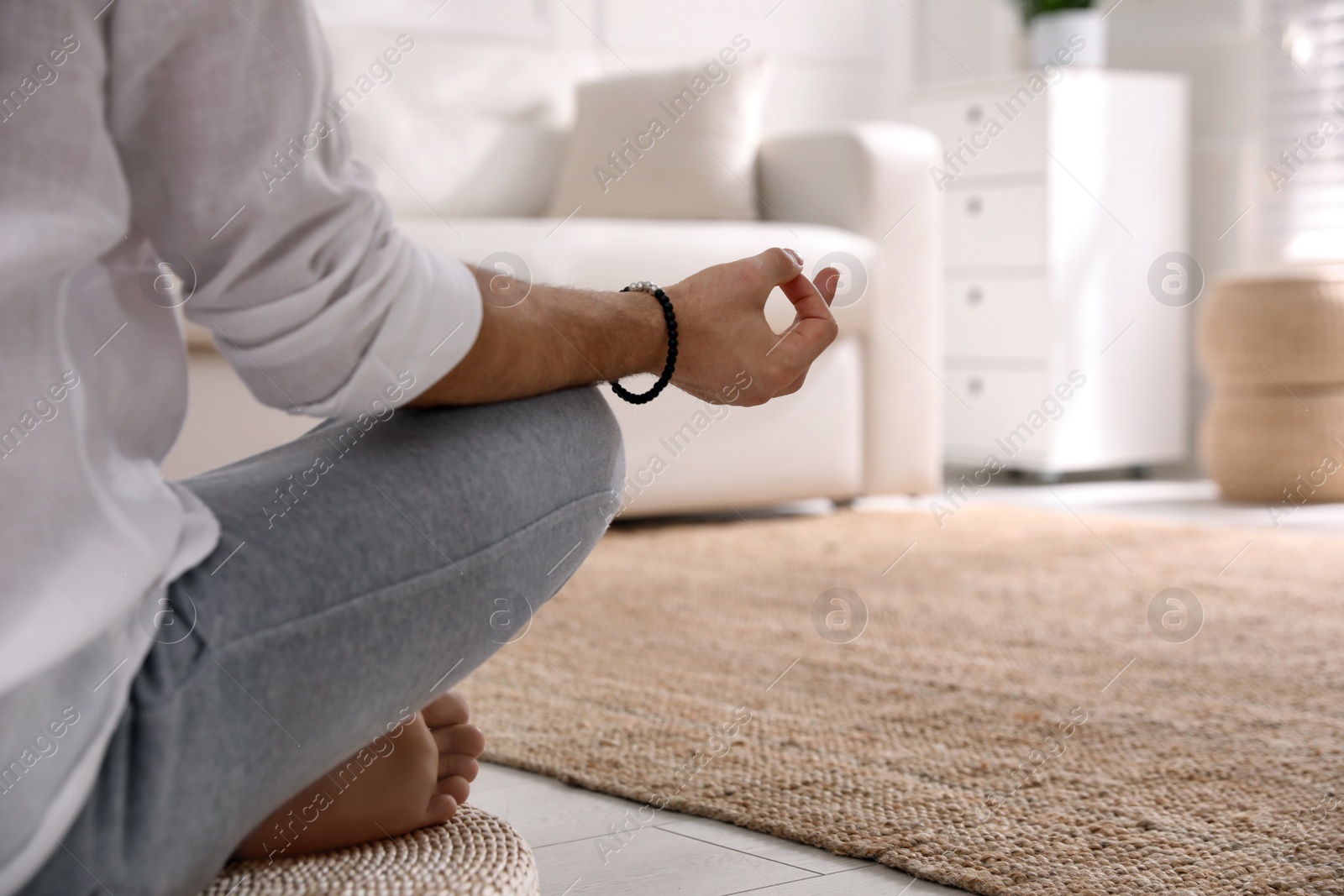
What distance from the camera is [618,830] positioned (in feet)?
2.97

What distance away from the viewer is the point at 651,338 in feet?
2.20

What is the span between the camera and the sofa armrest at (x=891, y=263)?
2.50 meters

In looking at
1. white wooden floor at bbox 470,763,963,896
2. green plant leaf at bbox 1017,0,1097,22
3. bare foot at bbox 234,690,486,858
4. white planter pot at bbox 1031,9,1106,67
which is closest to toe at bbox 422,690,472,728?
bare foot at bbox 234,690,486,858

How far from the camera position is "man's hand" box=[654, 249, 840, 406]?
69 cm

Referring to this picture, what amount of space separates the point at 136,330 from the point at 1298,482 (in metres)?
2.69

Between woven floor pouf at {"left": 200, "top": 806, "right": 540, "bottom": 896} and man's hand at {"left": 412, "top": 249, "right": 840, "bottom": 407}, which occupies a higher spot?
man's hand at {"left": 412, "top": 249, "right": 840, "bottom": 407}

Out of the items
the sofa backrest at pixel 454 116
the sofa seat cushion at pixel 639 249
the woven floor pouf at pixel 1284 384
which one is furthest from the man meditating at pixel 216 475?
the woven floor pouf at pixel 1284 384

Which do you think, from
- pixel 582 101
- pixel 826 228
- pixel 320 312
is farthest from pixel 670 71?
pixel 320 312

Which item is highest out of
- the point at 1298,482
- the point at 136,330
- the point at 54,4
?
the point at 54,4

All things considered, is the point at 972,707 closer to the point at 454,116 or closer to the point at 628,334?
the point at 628,334

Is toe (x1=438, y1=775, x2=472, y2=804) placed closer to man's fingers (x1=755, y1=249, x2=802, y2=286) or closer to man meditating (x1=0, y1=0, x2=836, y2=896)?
man meditating (x1=0, y1=0, x2=836, y2=896)

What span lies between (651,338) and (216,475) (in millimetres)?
216

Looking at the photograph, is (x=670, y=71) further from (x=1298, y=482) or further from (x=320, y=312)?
(x=320, y=312)

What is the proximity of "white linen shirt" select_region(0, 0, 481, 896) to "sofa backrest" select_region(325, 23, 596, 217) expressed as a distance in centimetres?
210
